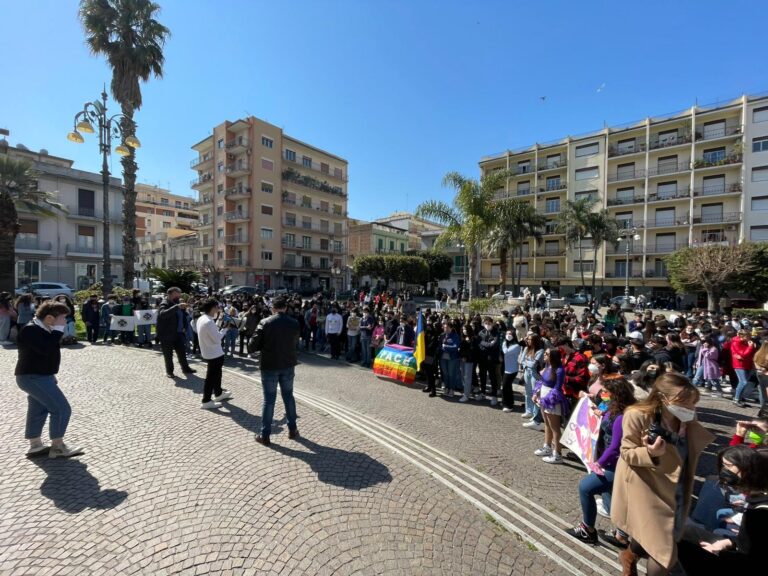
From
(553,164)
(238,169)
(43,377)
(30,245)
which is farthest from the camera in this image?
(553,164)

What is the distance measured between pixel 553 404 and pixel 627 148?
49427mm

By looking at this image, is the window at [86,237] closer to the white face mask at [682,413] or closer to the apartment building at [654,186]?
the white face mask at [682,413]

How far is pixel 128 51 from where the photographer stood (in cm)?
1803

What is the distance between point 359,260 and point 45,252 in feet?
99.1

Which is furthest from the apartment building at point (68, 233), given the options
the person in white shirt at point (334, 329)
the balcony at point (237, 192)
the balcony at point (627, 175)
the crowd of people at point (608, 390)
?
the balcony at point (627, 175)

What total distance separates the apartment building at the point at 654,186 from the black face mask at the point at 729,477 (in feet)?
128

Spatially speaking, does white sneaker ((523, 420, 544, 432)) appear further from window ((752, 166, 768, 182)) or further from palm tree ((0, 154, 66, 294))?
window ((752, 166, 768, 182))

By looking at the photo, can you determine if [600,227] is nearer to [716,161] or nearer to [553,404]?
[716,161]

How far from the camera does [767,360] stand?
242 inches

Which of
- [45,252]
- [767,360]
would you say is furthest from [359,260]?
[767,360]

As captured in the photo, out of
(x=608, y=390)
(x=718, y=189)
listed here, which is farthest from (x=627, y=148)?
(x=608, y=390)

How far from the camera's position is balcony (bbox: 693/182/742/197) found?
35.6m

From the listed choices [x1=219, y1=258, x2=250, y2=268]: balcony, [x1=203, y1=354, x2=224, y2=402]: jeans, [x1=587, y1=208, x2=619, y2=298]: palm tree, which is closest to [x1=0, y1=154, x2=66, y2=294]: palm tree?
[x1=203, y1=354, x2=224, y2=402]: jeans

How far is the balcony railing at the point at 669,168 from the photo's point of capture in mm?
38688
